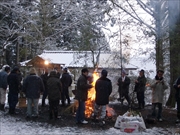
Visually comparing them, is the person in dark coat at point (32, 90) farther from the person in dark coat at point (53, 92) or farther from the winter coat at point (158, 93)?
the winter coat at point (158, 93)

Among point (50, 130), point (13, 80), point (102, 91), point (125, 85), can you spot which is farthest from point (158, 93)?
point (13, 80)

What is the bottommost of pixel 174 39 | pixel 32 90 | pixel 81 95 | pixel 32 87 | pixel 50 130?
pixel 50 130

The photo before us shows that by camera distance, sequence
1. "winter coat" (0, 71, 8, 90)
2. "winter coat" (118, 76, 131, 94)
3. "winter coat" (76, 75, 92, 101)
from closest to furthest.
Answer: "winter coat" (76, 75, 92, 101) → "winter coat" (0, 71, 8, 90) → "winter coat" (118, 76, 131, 94)

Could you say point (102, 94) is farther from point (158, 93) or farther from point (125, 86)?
point (125, 86)

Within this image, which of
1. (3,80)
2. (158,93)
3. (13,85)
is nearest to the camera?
(158,93)

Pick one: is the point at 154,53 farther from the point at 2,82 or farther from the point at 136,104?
the point at 2,82

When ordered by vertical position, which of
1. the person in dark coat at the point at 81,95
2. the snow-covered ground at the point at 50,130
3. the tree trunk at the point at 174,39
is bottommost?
the snow-covered ground at the point at 50,130

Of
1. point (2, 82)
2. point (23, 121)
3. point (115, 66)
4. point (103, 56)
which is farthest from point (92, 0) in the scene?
point (23, 121)

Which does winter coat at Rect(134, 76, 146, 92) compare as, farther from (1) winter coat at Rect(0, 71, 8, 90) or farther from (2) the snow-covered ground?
(1) winter coat at Rect(0, 71, 8, 90)

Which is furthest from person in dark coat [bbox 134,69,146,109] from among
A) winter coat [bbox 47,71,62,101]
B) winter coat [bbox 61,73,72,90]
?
winter coat [bbox 47,71,62,101]

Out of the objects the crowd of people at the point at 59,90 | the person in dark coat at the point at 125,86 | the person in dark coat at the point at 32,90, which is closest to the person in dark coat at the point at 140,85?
the person in dark coat at the point at 125,86

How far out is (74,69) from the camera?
23156mm

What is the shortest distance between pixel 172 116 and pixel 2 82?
6.72 meters

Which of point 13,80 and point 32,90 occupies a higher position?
point 13,80
